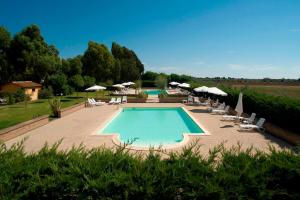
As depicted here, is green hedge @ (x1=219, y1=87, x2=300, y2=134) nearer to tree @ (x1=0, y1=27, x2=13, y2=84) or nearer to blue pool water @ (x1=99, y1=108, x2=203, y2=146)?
blue pool water @ (x1=99, y1=108, x2=203, y2=146)

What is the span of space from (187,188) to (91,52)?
55554 millimetres

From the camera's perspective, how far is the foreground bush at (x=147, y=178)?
4.77m

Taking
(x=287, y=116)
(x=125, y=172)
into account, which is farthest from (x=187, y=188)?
(x=287, y=116)

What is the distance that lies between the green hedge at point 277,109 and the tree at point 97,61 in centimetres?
4281

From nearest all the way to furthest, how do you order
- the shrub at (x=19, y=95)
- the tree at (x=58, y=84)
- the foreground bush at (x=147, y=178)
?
the foreground bush at (x=147, y=178), the shrub at (x=19, y=95), the tree at (x=58, y=84)

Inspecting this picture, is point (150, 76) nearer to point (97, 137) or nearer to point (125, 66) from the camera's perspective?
point (125, 66)

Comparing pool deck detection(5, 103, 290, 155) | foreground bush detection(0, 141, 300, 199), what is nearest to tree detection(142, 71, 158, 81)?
pool deck detection(5, 103, 290, 155)

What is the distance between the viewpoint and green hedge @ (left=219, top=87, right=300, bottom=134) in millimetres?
13438

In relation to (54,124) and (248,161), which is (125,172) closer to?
(248,161)

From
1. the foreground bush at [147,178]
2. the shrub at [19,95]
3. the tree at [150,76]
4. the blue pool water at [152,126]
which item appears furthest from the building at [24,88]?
the tree at [150,76]

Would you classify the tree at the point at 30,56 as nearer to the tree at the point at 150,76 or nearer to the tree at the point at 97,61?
the tree at the point at 97,61

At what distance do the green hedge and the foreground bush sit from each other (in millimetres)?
9108

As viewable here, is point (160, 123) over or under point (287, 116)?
under

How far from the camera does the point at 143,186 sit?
4777mm
